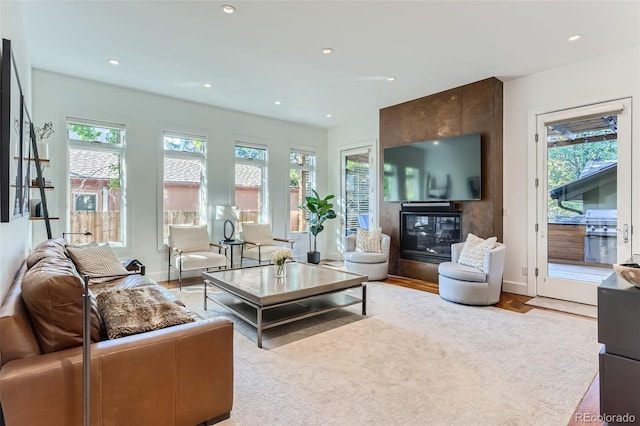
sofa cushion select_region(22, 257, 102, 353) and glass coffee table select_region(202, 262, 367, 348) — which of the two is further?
glass coffee table select_region(202, 262, 367, 348)

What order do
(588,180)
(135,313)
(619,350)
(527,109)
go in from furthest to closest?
1. (527,109)
2. (588,180)
3. (135,313)
4. (619,350)

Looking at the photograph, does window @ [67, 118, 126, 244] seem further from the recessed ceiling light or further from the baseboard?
the baseboard

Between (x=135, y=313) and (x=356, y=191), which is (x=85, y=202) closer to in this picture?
(x=135, y=313)

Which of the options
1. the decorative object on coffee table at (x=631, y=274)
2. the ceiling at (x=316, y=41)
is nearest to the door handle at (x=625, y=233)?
the ceiling at (x=316, y=41)

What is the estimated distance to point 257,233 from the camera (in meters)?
6.08

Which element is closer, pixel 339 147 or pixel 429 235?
pixel 429 235

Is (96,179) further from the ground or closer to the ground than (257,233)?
further from the ground

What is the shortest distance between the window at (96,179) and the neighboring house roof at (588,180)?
6300 millimetres

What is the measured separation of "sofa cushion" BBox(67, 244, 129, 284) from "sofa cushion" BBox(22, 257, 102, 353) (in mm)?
1683

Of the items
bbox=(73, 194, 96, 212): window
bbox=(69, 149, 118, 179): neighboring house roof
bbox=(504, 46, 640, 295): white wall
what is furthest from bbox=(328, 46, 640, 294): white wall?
bbox=(73, 194, 96, 212): window

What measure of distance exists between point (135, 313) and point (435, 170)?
465cm

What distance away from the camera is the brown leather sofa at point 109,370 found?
1312 millimetres

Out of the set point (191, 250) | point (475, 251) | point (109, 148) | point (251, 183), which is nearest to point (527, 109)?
point (475, 251)

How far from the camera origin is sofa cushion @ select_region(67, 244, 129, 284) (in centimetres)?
314
